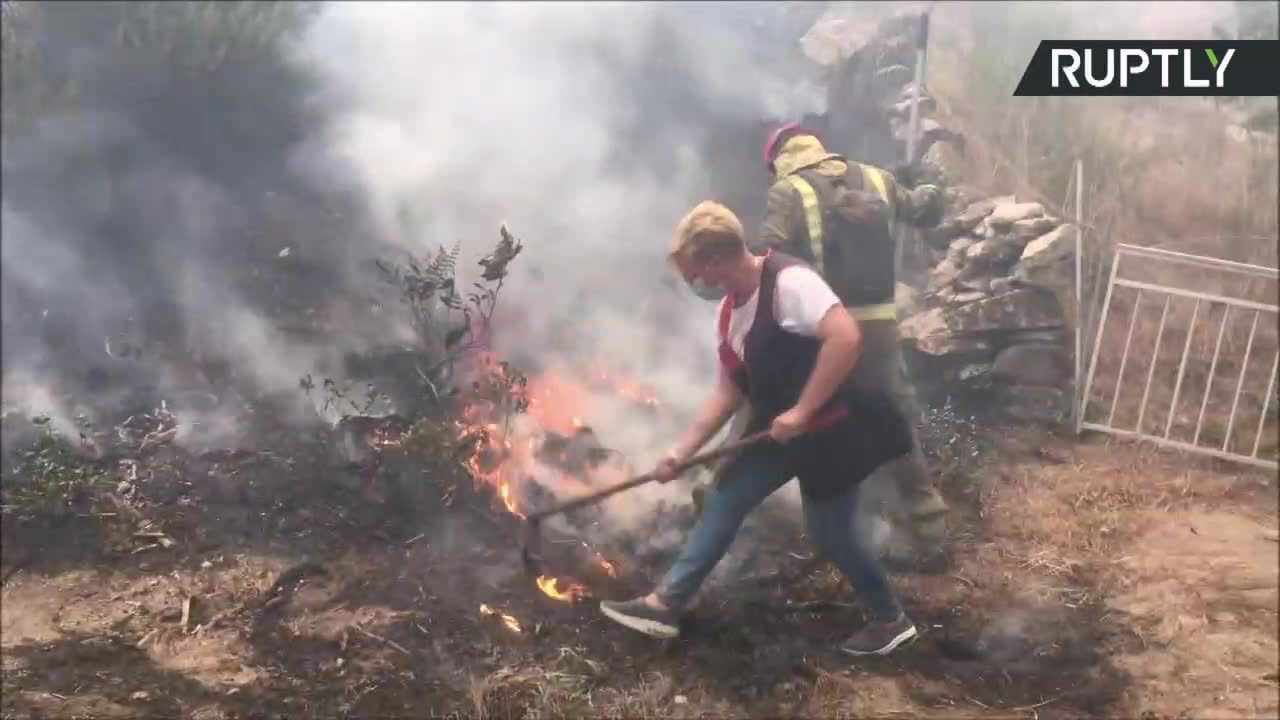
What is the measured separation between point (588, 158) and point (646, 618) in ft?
7.29

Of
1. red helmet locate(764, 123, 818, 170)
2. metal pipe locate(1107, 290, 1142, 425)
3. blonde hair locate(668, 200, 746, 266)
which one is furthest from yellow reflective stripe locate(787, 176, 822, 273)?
metal pipe locate(1107, 290, 1142, 425)

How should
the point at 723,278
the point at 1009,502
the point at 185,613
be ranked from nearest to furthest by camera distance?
1. the point at 723,278
2. the point at 1009,502
3. the point at 185,613

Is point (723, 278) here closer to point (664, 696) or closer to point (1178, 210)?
point (664, 696)

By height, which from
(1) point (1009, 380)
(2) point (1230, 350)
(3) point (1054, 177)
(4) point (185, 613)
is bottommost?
(4) point (185, 613)

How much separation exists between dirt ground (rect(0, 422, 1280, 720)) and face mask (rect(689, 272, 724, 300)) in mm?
1053

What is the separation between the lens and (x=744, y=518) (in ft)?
12.6

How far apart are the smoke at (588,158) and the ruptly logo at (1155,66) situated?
94cm

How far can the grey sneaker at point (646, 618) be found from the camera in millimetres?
3852

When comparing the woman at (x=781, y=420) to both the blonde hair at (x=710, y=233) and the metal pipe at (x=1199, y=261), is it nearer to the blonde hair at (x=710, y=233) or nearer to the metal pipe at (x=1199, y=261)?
the blonde hair at (x=710, y=233)

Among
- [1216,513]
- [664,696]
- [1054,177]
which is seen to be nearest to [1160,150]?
[1054,177]

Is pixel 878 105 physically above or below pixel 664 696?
above

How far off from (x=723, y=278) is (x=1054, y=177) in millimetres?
1670

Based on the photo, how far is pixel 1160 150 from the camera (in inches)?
168

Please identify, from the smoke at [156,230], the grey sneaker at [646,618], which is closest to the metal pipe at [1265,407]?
the grey sneaker at [646,618]
